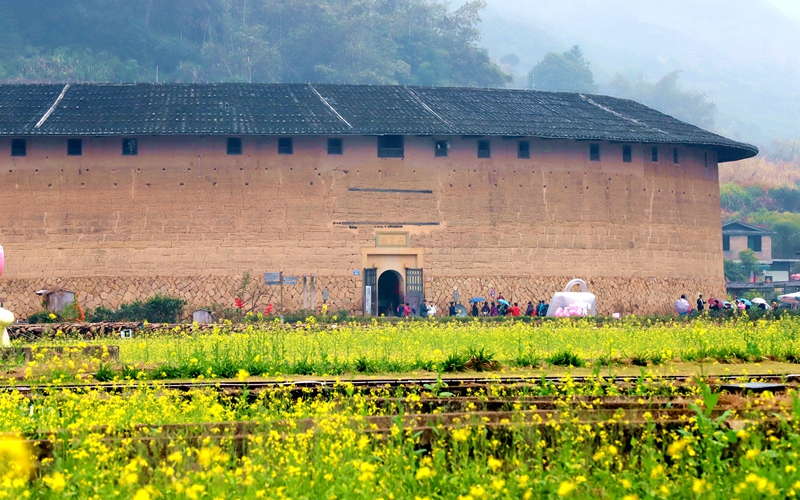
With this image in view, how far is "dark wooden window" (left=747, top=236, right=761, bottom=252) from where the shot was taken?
64625mm

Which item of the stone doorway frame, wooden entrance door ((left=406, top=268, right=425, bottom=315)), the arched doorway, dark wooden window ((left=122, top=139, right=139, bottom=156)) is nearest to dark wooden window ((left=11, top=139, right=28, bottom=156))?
dark wooden window ((left=122, top=139, right=139, bottom=156))

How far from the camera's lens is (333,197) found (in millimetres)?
32531

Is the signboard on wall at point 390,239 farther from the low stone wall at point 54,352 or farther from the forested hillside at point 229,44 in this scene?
the forested hillside at point 229,44

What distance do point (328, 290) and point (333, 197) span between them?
103 inches

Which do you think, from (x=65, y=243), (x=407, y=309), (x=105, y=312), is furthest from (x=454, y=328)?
(x=65, y=243)

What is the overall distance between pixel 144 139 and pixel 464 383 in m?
22.3

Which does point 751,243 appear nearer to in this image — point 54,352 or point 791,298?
point 791,298

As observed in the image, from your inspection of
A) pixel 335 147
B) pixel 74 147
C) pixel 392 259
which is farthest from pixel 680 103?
pixel 74 147

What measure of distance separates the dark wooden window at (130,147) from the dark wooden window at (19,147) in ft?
8.70

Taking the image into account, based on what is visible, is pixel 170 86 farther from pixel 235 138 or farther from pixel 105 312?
pixel 105 312

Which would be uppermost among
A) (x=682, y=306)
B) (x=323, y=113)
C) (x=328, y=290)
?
(x=323, y=113)

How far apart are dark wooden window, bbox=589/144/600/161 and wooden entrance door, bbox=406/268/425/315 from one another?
6310 millimetres

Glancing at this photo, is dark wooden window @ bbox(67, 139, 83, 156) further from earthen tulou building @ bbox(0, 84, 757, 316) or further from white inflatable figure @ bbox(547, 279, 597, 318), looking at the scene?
white inflatable figure @ bbox(547, 279, 597, 318)

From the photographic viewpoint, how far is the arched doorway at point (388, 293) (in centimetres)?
3409
